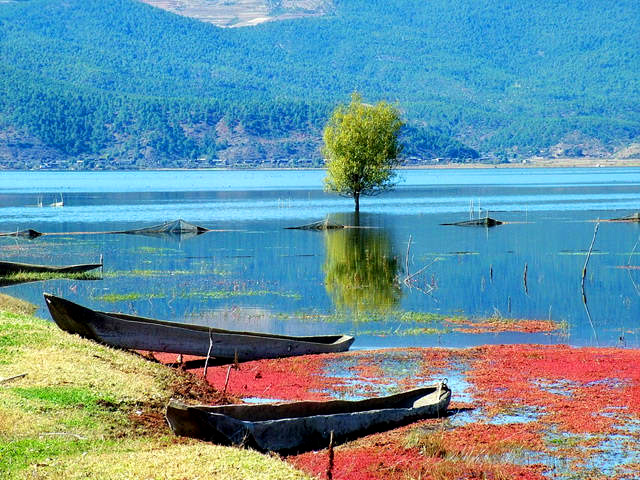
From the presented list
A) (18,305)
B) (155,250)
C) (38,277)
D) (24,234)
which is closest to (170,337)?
(18,305)

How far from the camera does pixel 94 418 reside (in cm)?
1622

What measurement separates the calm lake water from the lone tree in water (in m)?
3.82

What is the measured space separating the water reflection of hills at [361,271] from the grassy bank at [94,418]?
589 inches

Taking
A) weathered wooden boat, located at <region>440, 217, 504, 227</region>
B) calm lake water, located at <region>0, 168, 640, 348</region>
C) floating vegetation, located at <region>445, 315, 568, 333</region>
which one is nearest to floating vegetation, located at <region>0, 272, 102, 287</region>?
calm lake water, located at <region>0, 168, 640, 348</region>

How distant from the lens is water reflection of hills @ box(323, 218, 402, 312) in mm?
36469

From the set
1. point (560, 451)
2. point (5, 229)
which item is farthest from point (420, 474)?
point (5, 229)

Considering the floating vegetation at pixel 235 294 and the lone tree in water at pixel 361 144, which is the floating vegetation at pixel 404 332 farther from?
the lone tree in water at pixel 361 144

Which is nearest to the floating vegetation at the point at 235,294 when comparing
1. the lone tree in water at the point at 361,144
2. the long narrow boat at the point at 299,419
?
the long narrow boat at the point at 299,419

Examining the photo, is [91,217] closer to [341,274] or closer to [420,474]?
[341,274]

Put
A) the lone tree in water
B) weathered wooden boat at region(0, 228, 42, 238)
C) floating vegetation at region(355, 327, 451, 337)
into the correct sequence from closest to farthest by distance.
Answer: floating vegetation at region(355, 327, 451, 337), weathered wooden boat at region(0, 228, 42, 238), the lone tree in water

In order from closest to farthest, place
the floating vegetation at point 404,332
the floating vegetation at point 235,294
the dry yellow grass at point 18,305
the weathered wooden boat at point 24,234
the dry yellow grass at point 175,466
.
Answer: the dry yellow grass at point 175,466, the floating vegetation at point 404,332, the dry yellow grass at point 18,305, the floating vegetation at point 235,294, the weathered wooden boat at point 24,234

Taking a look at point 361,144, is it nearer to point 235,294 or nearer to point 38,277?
point 38,277

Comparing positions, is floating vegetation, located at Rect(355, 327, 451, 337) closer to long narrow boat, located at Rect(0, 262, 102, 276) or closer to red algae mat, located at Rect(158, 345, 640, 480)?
red algae mat, located at Rect(158, 345, 640, 480)

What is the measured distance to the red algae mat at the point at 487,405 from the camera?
16.0 metres
